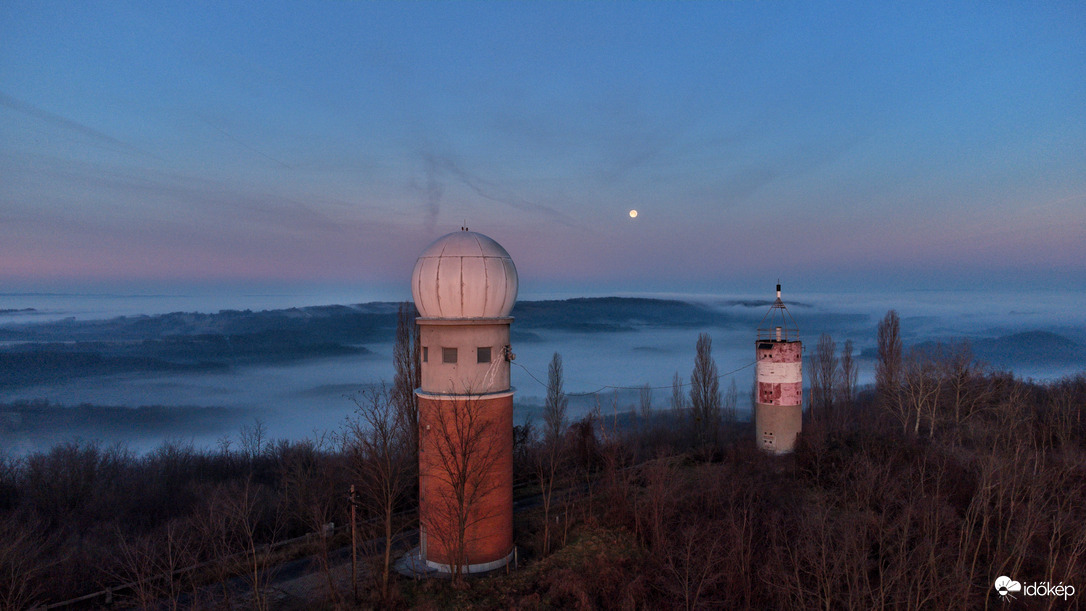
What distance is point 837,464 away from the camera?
28109mm

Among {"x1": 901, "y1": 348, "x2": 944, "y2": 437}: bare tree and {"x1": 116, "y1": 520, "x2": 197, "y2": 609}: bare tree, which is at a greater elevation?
{"x1": 901, "y1": 348, "x2": 944, "y2": 437}: bare tree

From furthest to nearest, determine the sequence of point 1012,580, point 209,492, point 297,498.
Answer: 1. point 209,492
2. point 297,498
3. point 1012,580

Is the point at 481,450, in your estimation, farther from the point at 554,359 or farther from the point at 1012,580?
the point at 554,359

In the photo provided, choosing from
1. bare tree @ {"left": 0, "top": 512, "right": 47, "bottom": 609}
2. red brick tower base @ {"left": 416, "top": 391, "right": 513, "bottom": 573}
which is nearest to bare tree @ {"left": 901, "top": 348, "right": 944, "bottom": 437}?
red brick tower base @ {"left": 416, "top": 391, "right": 513, "bottom": 573}

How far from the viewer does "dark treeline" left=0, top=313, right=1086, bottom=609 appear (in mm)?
17219

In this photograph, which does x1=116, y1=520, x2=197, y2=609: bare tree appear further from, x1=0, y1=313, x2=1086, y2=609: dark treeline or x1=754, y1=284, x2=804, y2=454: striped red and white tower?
x1=754, y1=284, x2=804, y2=454: striped red and white tower

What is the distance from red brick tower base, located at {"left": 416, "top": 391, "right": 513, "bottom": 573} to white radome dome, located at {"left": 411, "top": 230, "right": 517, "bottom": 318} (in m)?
2.61

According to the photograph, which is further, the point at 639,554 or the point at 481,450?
the point at 639,554

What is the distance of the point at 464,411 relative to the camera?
17.8 metres

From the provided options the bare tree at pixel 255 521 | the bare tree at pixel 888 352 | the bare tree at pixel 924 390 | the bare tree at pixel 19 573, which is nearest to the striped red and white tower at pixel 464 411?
the bare tree at pixel 255 521

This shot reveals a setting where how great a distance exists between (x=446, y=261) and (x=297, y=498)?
18.8m

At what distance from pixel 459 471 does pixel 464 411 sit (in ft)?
5.74

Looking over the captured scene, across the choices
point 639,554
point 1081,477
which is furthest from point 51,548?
point 1081,477

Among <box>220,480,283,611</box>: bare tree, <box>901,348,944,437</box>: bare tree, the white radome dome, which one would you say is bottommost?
<box>220,480,283,611</box>: bare tree
